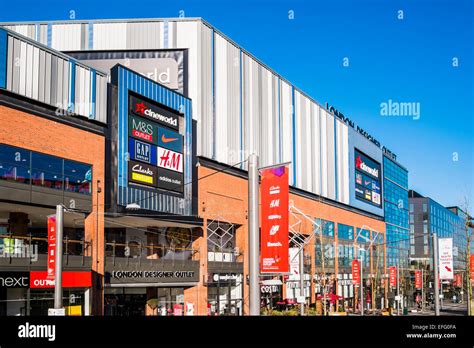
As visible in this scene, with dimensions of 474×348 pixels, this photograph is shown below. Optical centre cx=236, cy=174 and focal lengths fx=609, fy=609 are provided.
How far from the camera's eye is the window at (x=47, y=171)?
98.0 feet

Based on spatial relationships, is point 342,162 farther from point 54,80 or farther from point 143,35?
point 54,80

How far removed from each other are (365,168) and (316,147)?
71.1 feet

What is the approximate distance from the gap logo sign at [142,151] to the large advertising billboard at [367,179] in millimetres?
44155

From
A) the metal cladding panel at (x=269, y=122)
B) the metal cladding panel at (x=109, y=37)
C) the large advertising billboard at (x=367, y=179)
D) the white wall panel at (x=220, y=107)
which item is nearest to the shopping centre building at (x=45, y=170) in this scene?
the metal cladding panel at (x=109, y=37)

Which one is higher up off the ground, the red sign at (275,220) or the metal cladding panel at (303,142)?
the metal cladding panel at (303,142)

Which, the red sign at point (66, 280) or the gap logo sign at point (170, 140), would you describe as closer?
the red sign at point (66, 280)

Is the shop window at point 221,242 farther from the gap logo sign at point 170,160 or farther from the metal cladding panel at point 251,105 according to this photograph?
the metal cladding panel at point 251,105

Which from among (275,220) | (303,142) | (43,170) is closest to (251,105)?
(303,142)

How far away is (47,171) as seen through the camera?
30.6 meters

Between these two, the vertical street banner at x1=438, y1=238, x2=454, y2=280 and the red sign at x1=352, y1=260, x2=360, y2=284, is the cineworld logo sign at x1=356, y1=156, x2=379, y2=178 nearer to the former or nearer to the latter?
the red sign at x1=352, y1=260, x2=360, y2=284

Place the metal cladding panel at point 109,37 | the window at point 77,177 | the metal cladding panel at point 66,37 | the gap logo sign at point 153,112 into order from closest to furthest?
the window at point 77,177
the gap logo sign at point 153,112
the metal cladding panel at point 66,37
the metal cladding panel at point 109,37

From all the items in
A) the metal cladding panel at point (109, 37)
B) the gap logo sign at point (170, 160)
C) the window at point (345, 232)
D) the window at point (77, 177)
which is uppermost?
the metal cladding panel at point (109, 37)

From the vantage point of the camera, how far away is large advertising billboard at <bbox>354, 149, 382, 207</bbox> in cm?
7950
